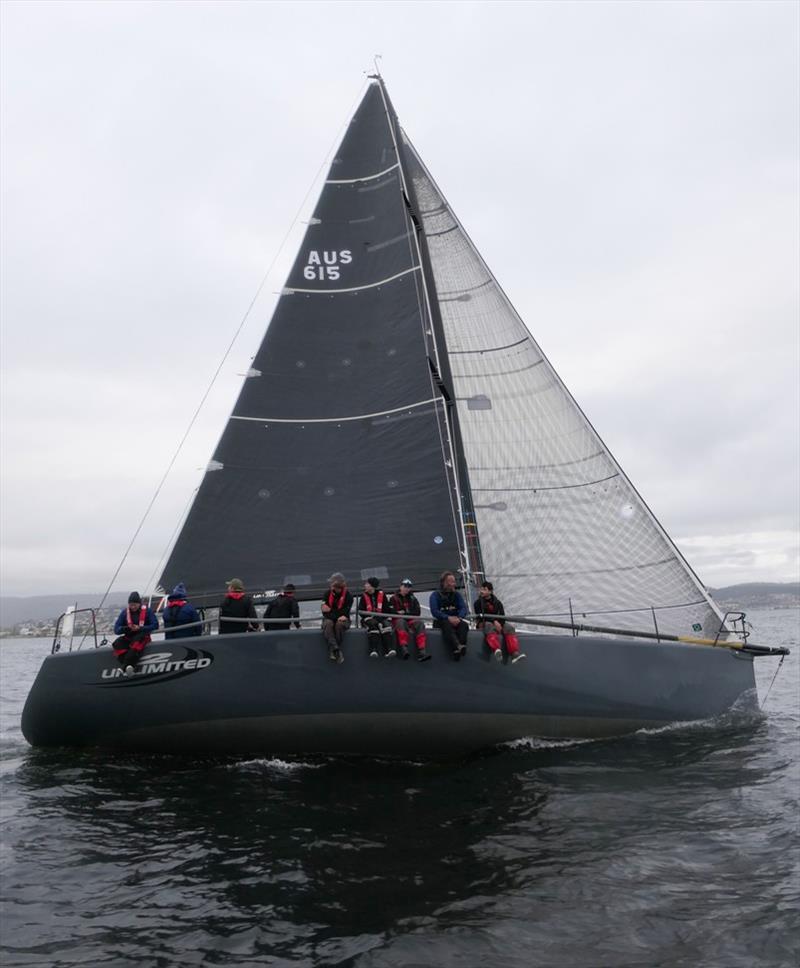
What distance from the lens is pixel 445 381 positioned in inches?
533

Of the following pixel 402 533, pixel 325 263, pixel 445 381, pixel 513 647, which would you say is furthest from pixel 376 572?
pixel 325 263

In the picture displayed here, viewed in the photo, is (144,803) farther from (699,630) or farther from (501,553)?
(699,630)

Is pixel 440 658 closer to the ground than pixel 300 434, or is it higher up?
closer to the ground

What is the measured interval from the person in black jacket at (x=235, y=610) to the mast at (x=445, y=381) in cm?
293

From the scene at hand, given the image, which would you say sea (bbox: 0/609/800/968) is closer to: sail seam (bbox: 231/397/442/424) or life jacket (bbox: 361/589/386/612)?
life jacket (bbox: 361/589/386/612)

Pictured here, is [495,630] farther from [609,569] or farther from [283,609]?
[609,569]

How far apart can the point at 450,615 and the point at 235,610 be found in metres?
2.72

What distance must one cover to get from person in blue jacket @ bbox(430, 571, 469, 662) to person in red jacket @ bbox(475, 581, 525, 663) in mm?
234

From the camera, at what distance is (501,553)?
12523mm

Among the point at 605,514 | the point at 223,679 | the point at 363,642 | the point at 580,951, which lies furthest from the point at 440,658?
the point at 580,951

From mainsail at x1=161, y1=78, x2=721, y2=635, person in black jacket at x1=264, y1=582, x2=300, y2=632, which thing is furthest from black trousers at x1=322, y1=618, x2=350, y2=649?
mainsail at x1=161, y1=78, x2=721, y2=635

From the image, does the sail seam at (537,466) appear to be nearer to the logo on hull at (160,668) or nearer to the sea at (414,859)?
the sea at (414,859)

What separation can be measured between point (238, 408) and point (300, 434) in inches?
41.2

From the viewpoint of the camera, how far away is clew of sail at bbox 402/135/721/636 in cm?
1191
